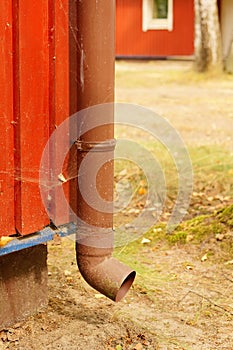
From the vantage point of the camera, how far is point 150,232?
564cm

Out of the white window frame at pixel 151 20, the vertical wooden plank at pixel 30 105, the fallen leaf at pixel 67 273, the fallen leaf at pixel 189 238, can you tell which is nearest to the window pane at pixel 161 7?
the white window frame at pixel 151 20

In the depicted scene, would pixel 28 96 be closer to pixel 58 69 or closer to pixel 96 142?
pixel 58 69

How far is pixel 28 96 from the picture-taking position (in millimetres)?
3383

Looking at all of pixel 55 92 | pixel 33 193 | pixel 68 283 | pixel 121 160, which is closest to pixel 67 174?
pixel 33 193

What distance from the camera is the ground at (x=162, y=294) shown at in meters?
3.77

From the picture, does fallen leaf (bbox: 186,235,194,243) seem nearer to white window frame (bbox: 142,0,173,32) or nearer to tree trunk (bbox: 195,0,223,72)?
tree trunk (bbox: 195,0,223,72)

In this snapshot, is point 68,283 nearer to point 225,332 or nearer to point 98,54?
point 225,332

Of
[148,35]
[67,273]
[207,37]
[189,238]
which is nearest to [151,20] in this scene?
[148,35]

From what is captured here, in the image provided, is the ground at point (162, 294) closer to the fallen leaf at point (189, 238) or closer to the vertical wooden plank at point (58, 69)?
the fallen leaf at point (189, 238)

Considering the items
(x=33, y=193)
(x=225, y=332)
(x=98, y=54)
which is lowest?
(x=225, y=332)

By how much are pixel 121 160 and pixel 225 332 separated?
13.3 feet

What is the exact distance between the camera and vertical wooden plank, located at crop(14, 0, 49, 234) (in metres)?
3.30

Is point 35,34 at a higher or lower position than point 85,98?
higher

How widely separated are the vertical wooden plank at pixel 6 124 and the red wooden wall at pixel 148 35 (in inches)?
862
